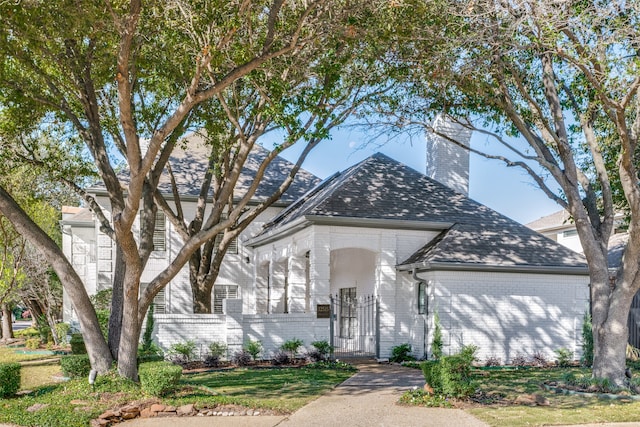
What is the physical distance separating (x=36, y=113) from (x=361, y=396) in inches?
425

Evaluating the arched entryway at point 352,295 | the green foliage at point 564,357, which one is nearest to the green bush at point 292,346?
the arched entryway at point 352,295

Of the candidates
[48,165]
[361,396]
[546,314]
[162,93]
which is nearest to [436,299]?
[546,314]

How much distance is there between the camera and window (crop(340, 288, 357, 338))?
22.6 meters

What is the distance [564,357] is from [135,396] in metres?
12.4

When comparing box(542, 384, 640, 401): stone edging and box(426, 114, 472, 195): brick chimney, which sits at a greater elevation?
box(426, 114, 472, 195): brick chimney

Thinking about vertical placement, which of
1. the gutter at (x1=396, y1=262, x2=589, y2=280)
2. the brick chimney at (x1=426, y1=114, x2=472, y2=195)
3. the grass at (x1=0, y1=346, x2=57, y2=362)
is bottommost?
the grass at (x1=0, y1=346, x2=57, y2=362)

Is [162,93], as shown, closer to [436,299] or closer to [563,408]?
[436,299]

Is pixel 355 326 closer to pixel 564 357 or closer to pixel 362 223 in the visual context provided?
pixel 362 223

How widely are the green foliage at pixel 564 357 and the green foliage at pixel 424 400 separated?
26.9 feet

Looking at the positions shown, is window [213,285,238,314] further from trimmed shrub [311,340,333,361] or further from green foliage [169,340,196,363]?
trimmed shrub [311,340,333,361]

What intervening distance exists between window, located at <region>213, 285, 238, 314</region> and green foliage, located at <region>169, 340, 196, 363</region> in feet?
25.8

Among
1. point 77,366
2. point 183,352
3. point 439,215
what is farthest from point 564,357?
point 77,366

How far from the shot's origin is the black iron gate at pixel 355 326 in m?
19.0

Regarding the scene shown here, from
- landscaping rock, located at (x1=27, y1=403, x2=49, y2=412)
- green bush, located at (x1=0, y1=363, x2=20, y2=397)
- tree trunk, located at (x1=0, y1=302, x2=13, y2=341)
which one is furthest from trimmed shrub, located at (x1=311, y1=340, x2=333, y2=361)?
tree trunk, located at (x1=0, y1=302, x2=13, y2=341)
